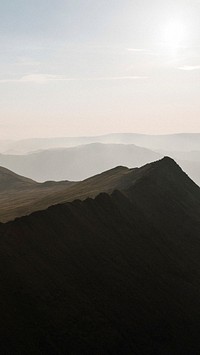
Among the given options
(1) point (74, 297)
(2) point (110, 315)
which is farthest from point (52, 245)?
(2) point (110, 315)

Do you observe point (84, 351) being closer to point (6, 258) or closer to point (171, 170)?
point (6, 258)

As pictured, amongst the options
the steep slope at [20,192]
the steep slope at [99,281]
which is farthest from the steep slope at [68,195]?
the steep slope at [99,281]

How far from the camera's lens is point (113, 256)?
44.8 meters

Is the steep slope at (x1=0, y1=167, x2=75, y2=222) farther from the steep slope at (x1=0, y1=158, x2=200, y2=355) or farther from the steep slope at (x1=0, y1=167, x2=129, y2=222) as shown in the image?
the steep slope at (x1=0, y1=158, x2=200, y2=355)

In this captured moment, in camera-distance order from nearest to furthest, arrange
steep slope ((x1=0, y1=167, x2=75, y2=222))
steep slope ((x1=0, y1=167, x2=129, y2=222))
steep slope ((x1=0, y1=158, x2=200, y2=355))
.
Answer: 1. steep slope ((x1=0, y1=158, x2=200, y2=355))
2. steep slope ((x1=0, y1=167, x2=129, y2=222))
3. steep slope ((x1=0, y1=167, x2=75, y2=222))

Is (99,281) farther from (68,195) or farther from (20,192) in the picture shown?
(20,192)

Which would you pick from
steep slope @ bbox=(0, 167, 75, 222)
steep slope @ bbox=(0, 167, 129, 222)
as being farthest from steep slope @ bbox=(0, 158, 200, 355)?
steep slope @ bbox=(0, 167, 75, 222)

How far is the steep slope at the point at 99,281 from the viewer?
3266 centimetres

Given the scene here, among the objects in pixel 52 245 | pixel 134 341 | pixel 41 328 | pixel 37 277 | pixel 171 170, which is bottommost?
pixel 134 341

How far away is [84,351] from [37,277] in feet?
26.1

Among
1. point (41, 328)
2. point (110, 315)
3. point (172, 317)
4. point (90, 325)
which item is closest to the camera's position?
point (41, 328)

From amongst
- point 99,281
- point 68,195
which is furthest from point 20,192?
point 99,281

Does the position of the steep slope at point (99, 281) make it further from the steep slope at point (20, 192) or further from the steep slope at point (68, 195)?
the steep slope at point (20, 192)

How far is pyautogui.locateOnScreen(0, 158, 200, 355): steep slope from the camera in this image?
32.7 metres
